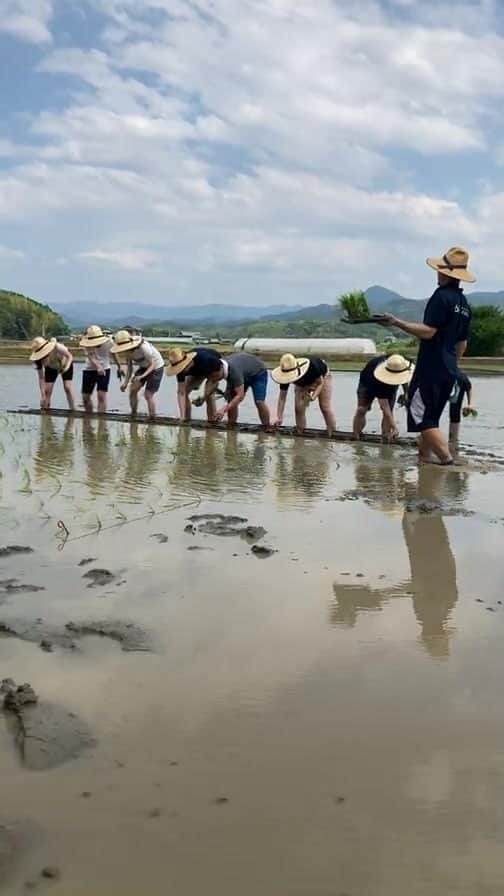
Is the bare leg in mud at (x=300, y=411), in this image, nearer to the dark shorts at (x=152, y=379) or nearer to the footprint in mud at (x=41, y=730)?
the dark shorts at (x=152, y=379)

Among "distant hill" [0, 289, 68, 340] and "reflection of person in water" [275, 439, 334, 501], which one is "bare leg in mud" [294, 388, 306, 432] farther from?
"distant hill" [0, 289, 68, 340]

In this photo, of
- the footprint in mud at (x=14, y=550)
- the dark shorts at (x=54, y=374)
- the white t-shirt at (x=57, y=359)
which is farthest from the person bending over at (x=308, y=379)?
the footprint in mud at (x=14, y=550)

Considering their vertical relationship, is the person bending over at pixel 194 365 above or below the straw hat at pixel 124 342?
below

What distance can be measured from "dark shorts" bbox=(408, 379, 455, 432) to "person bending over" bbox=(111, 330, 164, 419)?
217 inches

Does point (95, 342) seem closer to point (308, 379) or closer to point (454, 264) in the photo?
point (308, 379)

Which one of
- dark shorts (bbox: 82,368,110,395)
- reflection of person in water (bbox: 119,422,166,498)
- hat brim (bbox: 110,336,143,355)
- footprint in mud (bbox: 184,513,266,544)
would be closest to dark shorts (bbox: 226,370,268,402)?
reflection of person in water (bbox: 119,422,166,498)

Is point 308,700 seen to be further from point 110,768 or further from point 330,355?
point 330,355

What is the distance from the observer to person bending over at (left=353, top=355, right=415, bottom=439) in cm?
909

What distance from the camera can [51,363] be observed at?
12898 millimetres

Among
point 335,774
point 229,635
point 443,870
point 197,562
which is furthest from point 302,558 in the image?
point 443,870

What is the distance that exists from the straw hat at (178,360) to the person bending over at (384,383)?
2.18 m

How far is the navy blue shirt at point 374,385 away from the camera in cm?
929

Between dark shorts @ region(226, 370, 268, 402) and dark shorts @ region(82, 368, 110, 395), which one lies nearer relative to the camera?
dark shorts @ region(226, 370, 268, 402)

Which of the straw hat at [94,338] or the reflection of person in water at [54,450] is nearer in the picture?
the reflection of person in water at [54,450]
